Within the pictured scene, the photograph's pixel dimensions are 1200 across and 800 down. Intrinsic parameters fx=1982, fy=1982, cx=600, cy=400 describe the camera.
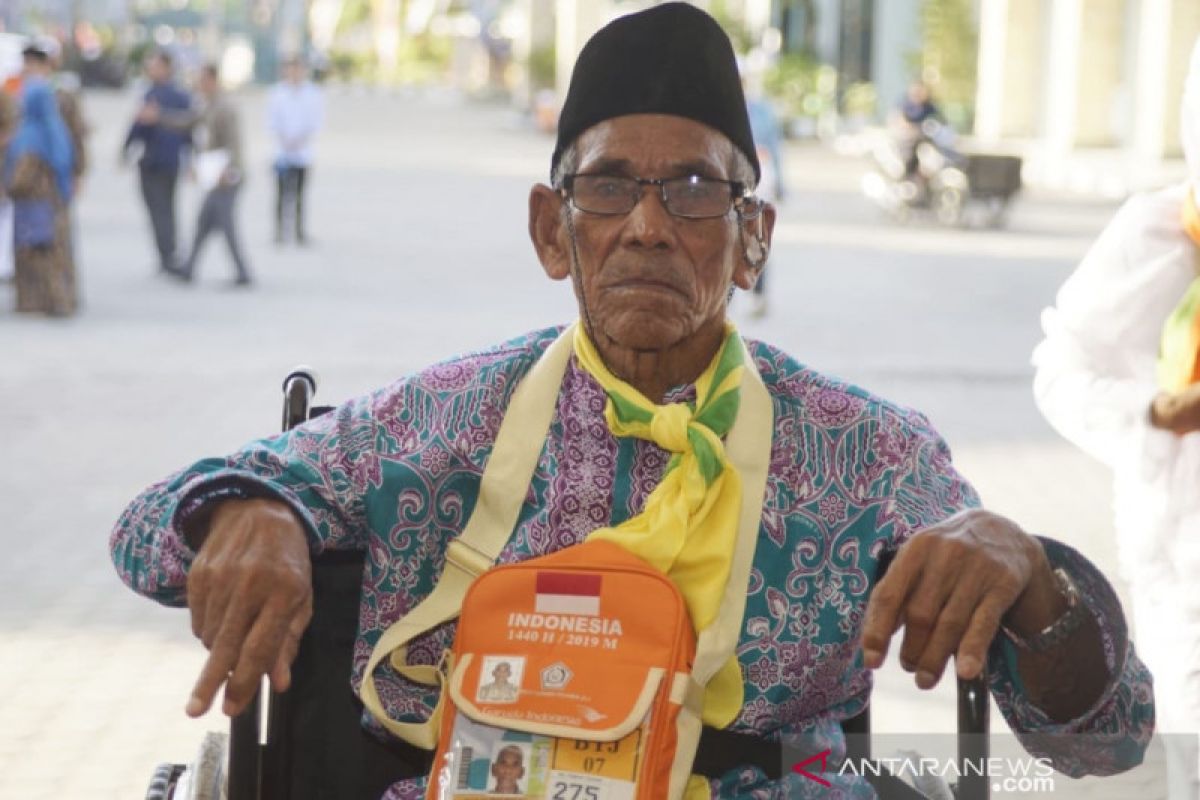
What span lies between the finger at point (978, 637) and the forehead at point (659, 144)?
0.76 metres

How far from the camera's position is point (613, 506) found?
2.62 meters

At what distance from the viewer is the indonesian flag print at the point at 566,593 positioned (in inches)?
97.6

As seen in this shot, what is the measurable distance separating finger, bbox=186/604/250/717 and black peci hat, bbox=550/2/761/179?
83 cm

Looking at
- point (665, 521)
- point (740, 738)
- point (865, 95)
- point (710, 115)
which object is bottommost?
point (865, 95)

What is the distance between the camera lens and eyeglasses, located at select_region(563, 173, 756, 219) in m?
2.61

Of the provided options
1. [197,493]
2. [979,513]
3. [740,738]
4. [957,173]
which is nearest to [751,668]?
[740,738]

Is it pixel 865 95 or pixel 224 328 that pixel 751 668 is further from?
pixel 865 95

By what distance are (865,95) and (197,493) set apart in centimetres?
3777

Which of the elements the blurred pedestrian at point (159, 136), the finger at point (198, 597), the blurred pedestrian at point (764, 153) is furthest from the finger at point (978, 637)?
the blurred pedestrian at point (159, 136)

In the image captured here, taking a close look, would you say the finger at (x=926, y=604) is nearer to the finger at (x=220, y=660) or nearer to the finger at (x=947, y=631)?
the finger at (x=947, y=631)

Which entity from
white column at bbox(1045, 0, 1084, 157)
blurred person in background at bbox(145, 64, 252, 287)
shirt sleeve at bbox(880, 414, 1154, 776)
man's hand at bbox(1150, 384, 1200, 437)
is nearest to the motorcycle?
white column at bbox(1045, 0, 1084, 157)

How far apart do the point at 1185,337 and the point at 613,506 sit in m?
1.56

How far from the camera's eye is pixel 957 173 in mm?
22438

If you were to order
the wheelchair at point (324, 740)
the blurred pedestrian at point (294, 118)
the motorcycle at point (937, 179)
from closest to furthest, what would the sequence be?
the wheelchair at point (324, 740), the blurred pedestrian at point (294, 118), the motorcycle at point (937, 179)
